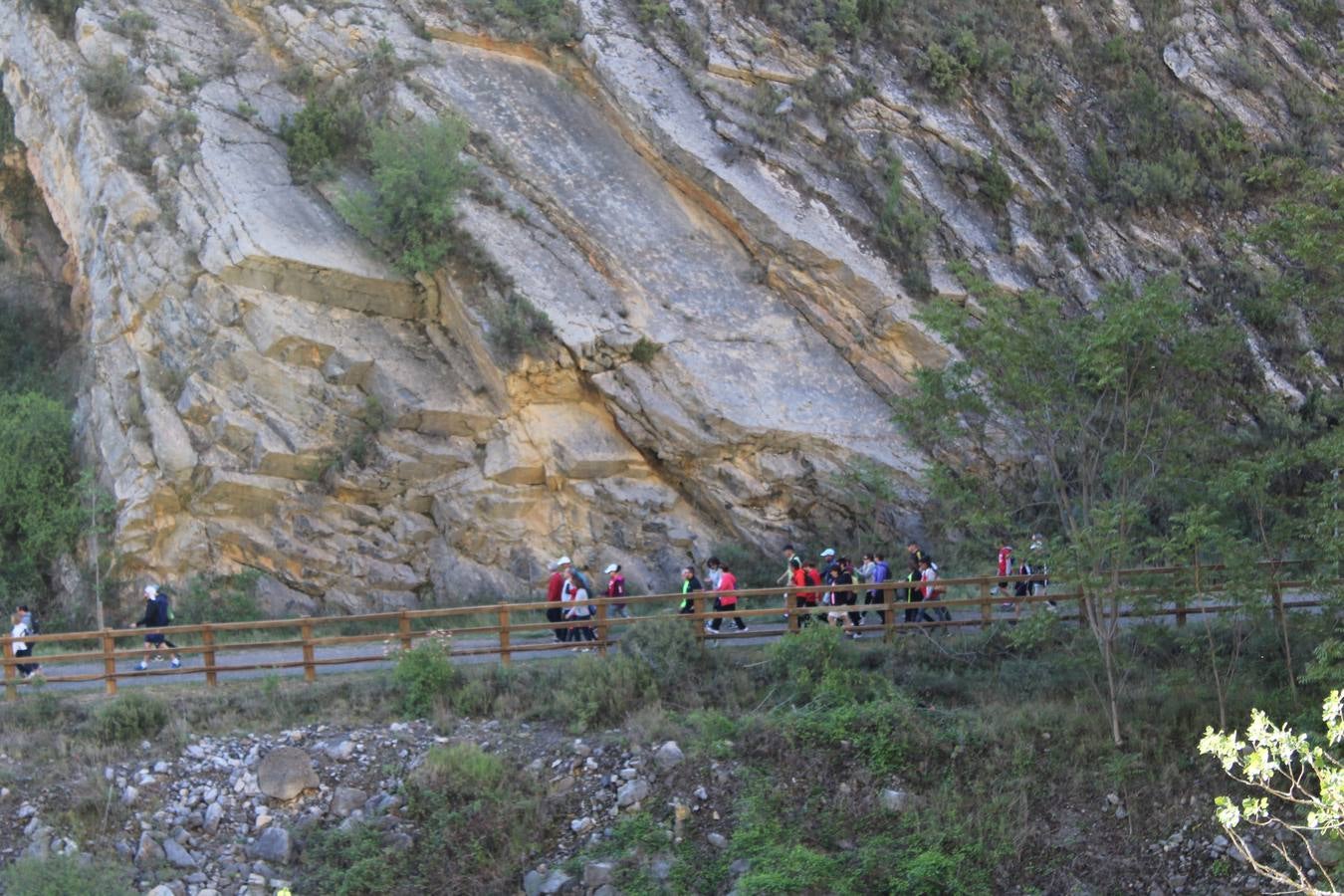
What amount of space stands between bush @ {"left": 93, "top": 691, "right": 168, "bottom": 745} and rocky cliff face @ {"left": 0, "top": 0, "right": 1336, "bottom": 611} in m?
6.39

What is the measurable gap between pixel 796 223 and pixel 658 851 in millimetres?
14562

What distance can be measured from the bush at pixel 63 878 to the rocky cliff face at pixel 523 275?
358 inches

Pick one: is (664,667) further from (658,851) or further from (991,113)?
(991,113)

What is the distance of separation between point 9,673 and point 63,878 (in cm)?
478

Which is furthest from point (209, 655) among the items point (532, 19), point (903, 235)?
point (532, 19)

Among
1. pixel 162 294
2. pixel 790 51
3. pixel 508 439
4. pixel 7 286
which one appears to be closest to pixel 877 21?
pixel 790 51

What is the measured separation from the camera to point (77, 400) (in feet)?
90.3

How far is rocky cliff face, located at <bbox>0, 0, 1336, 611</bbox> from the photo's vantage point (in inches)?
957

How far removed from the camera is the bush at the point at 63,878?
47.4ft

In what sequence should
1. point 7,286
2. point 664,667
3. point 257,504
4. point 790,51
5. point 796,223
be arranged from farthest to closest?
1. point 7,286
2. point 790,51
3. point 796,223
4. point 257,504
5. point 664,667

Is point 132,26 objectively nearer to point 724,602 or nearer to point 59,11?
point 59,11

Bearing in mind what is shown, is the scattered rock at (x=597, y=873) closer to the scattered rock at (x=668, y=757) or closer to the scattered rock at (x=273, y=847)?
the scattered rock at (x=668, y=757)

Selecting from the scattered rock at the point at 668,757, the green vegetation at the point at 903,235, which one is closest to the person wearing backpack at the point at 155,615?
the scattered rock at the point at 668,757

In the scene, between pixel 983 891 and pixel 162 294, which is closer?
pixel 983 891
